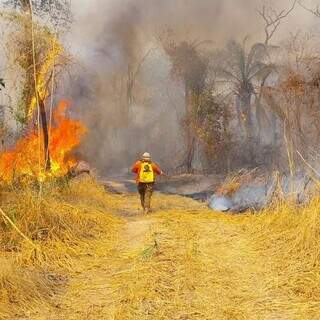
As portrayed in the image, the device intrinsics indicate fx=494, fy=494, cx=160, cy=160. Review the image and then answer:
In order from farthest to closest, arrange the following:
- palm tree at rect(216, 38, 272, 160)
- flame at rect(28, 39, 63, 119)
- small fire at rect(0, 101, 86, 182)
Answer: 1. palm tree at rect(216, 38, 272, 160)
2. flame at rect(28, 39, 63, 119)
3. small fire at rect(0, 101, 86, 182)

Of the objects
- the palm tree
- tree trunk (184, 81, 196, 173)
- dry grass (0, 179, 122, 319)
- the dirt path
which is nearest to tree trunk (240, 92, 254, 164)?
the palm tree

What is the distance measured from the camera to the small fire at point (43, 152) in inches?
501

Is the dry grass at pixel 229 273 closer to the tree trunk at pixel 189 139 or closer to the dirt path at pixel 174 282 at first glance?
the dirt path at pixel 174 282

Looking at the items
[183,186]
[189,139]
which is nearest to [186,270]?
[183,186]

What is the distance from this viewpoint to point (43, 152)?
2011 cm

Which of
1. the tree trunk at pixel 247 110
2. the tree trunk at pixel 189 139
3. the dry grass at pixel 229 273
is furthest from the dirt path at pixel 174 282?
the tree trunk at pixel 247 110

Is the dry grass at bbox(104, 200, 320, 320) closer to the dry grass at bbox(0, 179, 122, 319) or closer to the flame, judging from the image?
the dry grass at bbox(0, 179, 122, 319)

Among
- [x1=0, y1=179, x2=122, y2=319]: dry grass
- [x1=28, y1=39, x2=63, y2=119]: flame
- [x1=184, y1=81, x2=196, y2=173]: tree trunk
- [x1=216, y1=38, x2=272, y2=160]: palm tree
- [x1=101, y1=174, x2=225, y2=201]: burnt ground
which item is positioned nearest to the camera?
[x1=0, y1=179, x2=122, y2=319]: dry grass

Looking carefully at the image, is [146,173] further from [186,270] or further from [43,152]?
[43,152]

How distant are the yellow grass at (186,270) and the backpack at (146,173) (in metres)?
3.77

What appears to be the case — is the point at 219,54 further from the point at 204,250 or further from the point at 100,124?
the point at 204,250

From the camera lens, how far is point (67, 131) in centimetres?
2745

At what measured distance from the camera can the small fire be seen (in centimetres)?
1272

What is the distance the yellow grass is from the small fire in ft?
11.2
